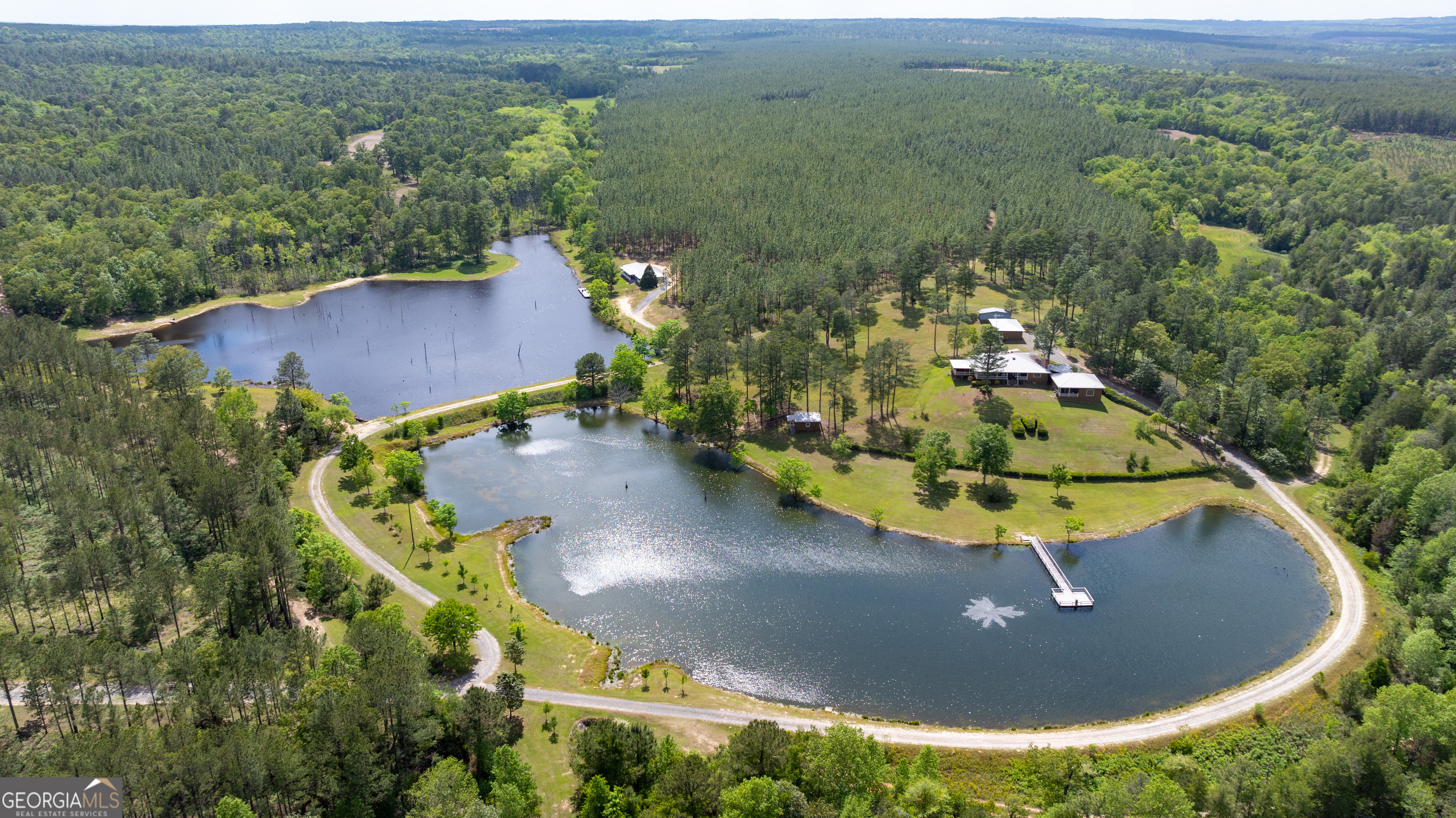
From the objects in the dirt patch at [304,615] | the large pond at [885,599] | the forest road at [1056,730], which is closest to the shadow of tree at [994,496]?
the large pond at [885,599]

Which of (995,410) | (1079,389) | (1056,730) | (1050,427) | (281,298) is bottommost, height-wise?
(1056,730)

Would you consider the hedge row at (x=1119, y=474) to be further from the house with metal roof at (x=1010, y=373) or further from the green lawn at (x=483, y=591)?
the green lawn at (x=483, y=591)

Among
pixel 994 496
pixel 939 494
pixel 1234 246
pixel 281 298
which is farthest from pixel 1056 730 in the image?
pixel 1234 246

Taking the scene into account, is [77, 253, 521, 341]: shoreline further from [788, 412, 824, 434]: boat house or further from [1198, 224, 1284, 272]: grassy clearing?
[1198, 224, 1284, 272]: grassy clearing

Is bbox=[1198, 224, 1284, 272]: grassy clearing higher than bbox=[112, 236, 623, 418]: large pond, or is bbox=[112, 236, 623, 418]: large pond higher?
bbox=[1198, 224, 1284, 272]: grassy clearing

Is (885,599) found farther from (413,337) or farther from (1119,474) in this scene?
(413,337)

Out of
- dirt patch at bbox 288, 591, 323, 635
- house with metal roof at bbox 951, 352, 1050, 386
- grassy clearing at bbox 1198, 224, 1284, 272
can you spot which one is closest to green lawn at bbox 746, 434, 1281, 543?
house with metal roof at bbox 951, 352, 1050, 386
